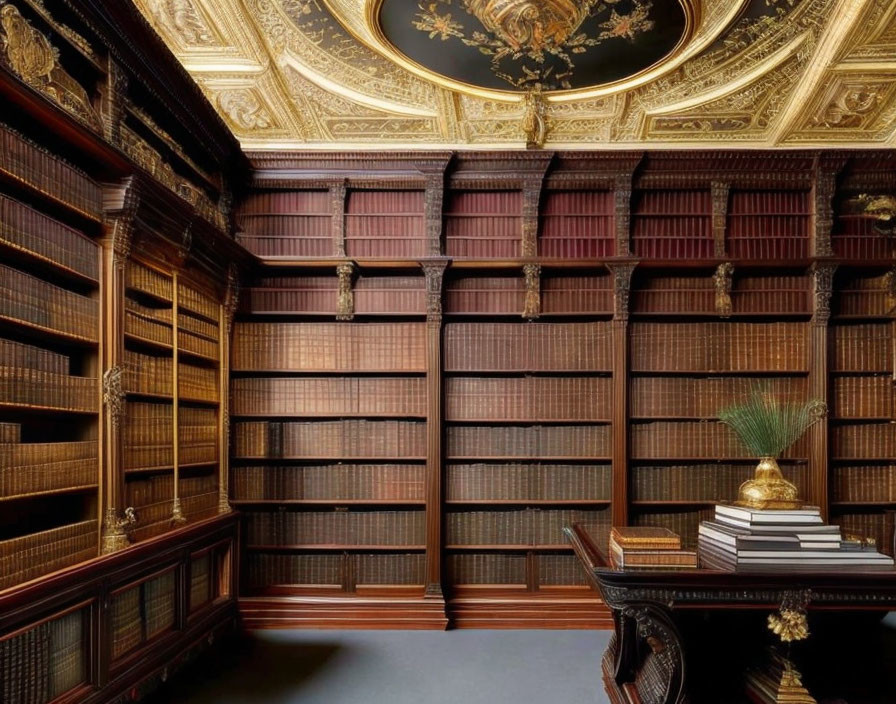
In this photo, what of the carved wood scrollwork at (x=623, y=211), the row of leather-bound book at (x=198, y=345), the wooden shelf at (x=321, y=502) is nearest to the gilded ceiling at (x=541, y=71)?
the carved wood scrollwork at (x=623, y=211)

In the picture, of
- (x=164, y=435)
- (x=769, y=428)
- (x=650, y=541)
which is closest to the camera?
(x=650, y=541)

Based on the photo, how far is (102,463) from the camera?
2.58 meters

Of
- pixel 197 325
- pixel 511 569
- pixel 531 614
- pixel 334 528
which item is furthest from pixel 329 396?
pixel 531 614

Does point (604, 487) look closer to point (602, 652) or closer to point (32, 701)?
point (602, 652)

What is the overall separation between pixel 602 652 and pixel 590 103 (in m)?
3.24

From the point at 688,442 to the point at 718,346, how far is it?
0.66 m

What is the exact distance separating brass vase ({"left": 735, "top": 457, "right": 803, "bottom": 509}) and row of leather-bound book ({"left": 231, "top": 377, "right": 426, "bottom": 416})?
2248 mm

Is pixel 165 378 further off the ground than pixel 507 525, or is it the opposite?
pixel 165 378

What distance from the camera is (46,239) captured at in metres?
2.32

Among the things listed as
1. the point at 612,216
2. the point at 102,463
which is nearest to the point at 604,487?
the point at 612,216

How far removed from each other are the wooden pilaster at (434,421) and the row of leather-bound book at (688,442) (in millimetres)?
1286

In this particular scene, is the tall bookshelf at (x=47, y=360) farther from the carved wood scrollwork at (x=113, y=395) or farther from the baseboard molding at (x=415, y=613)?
the baseboard molding at (x=415, y=613)

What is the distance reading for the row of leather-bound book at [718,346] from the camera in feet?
13.7

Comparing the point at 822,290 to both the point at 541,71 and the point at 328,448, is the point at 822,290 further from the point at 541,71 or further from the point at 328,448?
the point at 328,448
